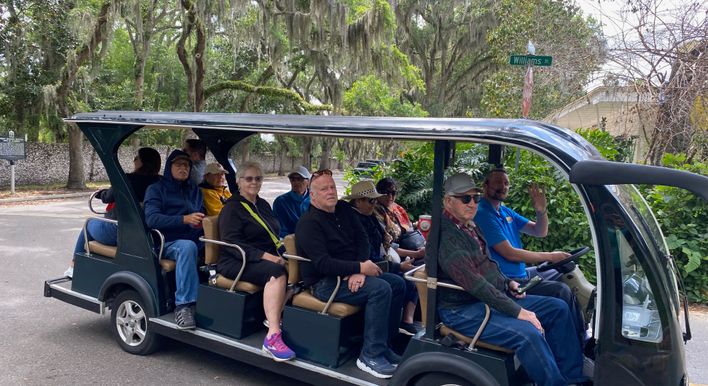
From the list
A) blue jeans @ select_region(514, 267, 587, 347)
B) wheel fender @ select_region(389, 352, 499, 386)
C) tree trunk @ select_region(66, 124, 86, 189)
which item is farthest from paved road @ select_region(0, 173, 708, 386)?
tree trunk @ select_region(66, 124, 86, 189)

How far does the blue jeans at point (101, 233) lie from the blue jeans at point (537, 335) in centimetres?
338

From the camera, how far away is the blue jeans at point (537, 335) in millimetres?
3031

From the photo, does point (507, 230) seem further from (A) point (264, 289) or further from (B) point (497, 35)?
(B) point (497, 35)

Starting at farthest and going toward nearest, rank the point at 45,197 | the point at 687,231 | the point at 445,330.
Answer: the point at 45,197, the point at 687,231, the point at 445,330

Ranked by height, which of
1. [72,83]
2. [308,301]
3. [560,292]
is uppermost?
[72,83]

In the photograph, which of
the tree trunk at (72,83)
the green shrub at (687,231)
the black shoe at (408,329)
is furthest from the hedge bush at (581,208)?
the tree trunk at (72,83)

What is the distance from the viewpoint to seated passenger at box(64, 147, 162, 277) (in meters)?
5.14

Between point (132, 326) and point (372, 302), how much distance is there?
243 centimetres

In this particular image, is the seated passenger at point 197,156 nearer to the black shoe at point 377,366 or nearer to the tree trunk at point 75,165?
the black shoe at point 377,366

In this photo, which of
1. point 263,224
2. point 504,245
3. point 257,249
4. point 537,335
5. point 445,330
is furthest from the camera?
point 263,224

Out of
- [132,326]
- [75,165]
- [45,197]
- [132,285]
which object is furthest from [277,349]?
[75,165]

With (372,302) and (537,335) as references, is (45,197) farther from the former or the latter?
(537,335)

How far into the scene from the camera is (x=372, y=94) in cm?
2730

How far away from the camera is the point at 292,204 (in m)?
6.28
